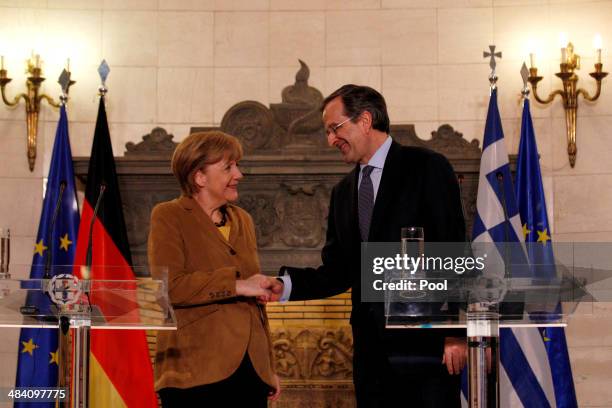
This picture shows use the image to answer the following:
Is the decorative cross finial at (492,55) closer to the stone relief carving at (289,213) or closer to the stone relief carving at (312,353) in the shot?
the stone relief carving at (289,213)

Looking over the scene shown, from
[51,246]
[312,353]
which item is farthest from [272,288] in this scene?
[51,246]

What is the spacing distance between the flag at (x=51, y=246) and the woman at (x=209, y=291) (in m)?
A: 1.79

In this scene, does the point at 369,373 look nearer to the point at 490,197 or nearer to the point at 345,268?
the point at 345,268

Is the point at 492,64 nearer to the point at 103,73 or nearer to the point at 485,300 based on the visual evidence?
the point at 103,73

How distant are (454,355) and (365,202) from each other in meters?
0.67

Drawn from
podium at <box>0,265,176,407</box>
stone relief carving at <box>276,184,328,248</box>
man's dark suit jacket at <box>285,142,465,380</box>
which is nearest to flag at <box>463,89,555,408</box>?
stone relief carving at <box>276,184,328,248</box>

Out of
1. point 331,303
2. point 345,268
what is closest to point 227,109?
point 331,303

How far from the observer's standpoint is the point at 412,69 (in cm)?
599

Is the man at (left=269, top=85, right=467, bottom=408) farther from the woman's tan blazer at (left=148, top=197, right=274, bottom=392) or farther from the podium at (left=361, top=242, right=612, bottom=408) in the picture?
the podium at (left=361, top=242, right=612, bottom=408)

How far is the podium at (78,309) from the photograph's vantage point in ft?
9.02

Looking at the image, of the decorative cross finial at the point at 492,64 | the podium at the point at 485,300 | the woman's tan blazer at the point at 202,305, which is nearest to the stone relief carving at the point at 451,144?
the decorative cross finial at the point at 492,64

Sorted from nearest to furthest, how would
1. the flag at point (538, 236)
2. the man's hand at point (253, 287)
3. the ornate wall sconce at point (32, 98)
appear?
the man's hand at point (253, 287) → the flag at point (538, 236) → the ornate wall sconce at point (32, 98)

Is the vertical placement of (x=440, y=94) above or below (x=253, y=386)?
above

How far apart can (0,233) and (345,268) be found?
1.30m
